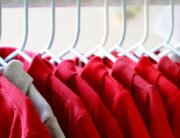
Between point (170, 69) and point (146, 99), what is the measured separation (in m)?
0.11

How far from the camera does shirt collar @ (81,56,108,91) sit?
0.57 m

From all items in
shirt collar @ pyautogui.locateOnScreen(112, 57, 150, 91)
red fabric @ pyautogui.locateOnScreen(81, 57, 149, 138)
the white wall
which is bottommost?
red fabric @ pyautogui.locateOnScreen(81, 57, 149, 138)

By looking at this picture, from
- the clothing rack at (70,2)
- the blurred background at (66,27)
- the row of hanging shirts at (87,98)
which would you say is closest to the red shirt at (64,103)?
the row of hanging shirts at (87,98)

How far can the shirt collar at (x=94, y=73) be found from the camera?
574 millimetres

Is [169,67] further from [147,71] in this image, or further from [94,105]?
[94,105]

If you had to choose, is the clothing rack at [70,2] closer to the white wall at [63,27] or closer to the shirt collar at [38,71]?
the shirt collar at [38,71]

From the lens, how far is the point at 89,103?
52cm

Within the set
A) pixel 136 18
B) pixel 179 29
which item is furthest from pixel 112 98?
pixel 136 18

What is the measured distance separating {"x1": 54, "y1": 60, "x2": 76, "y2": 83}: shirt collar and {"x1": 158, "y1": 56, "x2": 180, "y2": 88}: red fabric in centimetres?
18

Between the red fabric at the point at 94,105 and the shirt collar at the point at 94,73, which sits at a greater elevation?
the shirt collar at the point at 94,73

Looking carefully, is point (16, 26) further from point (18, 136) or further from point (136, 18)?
point (18, 136)

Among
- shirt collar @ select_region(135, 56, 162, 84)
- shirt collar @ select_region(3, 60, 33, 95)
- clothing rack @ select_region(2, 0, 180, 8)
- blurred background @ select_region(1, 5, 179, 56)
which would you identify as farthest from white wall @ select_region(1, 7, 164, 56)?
shirt collar @ select_region(3, 60, 33, 95)

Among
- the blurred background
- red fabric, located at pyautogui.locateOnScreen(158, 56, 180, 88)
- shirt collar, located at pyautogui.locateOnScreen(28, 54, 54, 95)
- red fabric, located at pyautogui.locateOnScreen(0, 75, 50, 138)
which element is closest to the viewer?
red fabric, located at pyautogui.locateOnScreen(0, 75, 50, 138)

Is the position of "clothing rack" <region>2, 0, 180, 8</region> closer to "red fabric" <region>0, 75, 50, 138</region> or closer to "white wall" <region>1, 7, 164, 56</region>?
"red fabric" <region>0, 75, 50, 138</region>
